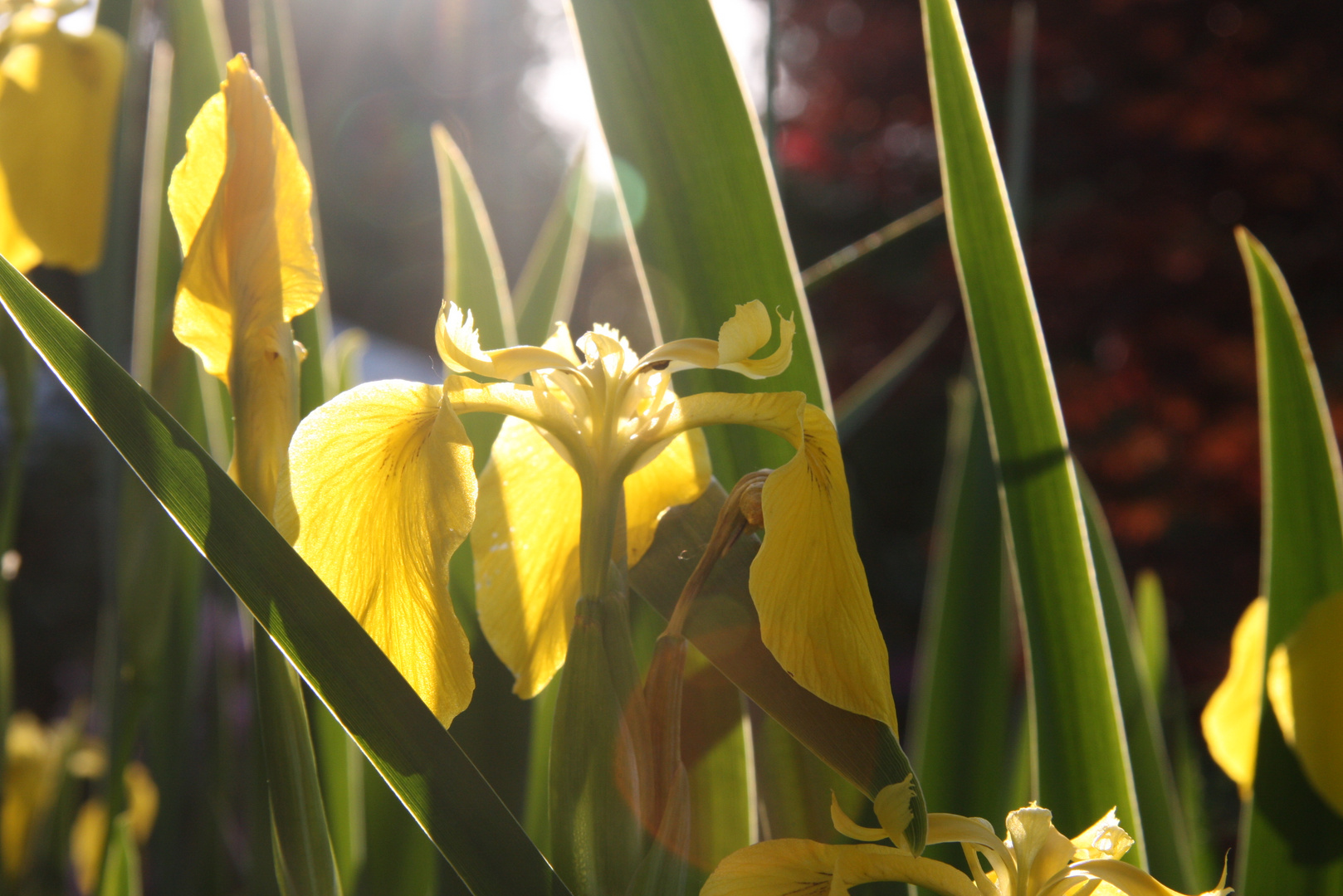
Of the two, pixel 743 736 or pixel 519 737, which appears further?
pixel 519 737

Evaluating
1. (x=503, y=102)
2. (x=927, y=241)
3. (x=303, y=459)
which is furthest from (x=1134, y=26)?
(x=503, y=102)

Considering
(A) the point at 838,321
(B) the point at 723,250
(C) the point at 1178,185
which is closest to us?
(B) the point at 723,250

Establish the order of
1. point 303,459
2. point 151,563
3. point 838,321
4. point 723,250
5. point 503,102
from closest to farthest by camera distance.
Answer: point 303,459
point 723,250
point 151,563
point 838,321
point 503,102

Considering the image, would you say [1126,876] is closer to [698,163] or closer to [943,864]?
[943,864]

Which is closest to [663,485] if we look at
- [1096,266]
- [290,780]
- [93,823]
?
[290,780]

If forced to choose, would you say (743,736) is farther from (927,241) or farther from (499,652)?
(927,241)

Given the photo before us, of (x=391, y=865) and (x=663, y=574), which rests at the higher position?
(x=663, y=574)
